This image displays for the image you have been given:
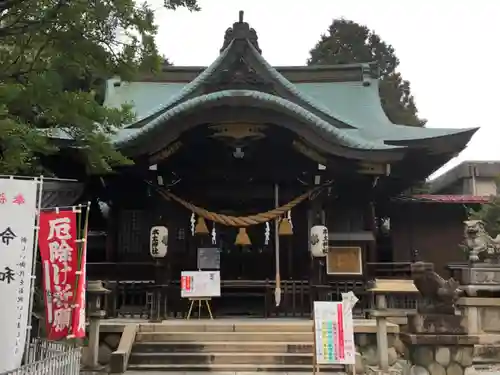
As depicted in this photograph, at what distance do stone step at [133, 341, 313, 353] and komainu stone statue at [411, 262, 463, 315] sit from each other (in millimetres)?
2973

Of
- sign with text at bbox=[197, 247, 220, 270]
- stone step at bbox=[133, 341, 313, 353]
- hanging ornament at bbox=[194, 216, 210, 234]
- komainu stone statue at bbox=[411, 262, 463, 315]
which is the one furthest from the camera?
sign with text at bbox=[197, 247, 220, 270]

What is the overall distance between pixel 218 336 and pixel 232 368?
1131 mm

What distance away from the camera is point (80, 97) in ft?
24.6

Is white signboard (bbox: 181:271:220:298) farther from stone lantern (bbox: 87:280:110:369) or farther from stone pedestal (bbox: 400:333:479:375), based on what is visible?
stone pedestal (bbox: 400:333:479:375)

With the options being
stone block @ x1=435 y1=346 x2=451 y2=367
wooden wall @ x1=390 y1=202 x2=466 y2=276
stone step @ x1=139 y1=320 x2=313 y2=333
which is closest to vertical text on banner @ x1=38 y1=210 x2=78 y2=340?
stone step @ x1=139 y1=320 x2=313 y2=333

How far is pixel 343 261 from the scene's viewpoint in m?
14.5

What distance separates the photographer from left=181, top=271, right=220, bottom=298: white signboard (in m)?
12.2

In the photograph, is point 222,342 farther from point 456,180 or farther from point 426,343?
point 456,180

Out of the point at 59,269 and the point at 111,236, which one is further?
the point at 111,236

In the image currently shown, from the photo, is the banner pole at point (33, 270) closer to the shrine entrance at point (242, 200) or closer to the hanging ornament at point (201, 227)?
the shrine entrance at point (242, 200)

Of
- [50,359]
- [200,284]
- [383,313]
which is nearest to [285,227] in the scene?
[200,284]

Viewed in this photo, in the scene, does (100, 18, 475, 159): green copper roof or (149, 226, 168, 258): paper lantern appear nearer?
(100, 18, 475, 159): green copper roof

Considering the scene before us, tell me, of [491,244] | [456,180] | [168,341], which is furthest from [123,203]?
[456,180]

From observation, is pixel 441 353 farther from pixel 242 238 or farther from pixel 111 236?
→ pixel 111 236
